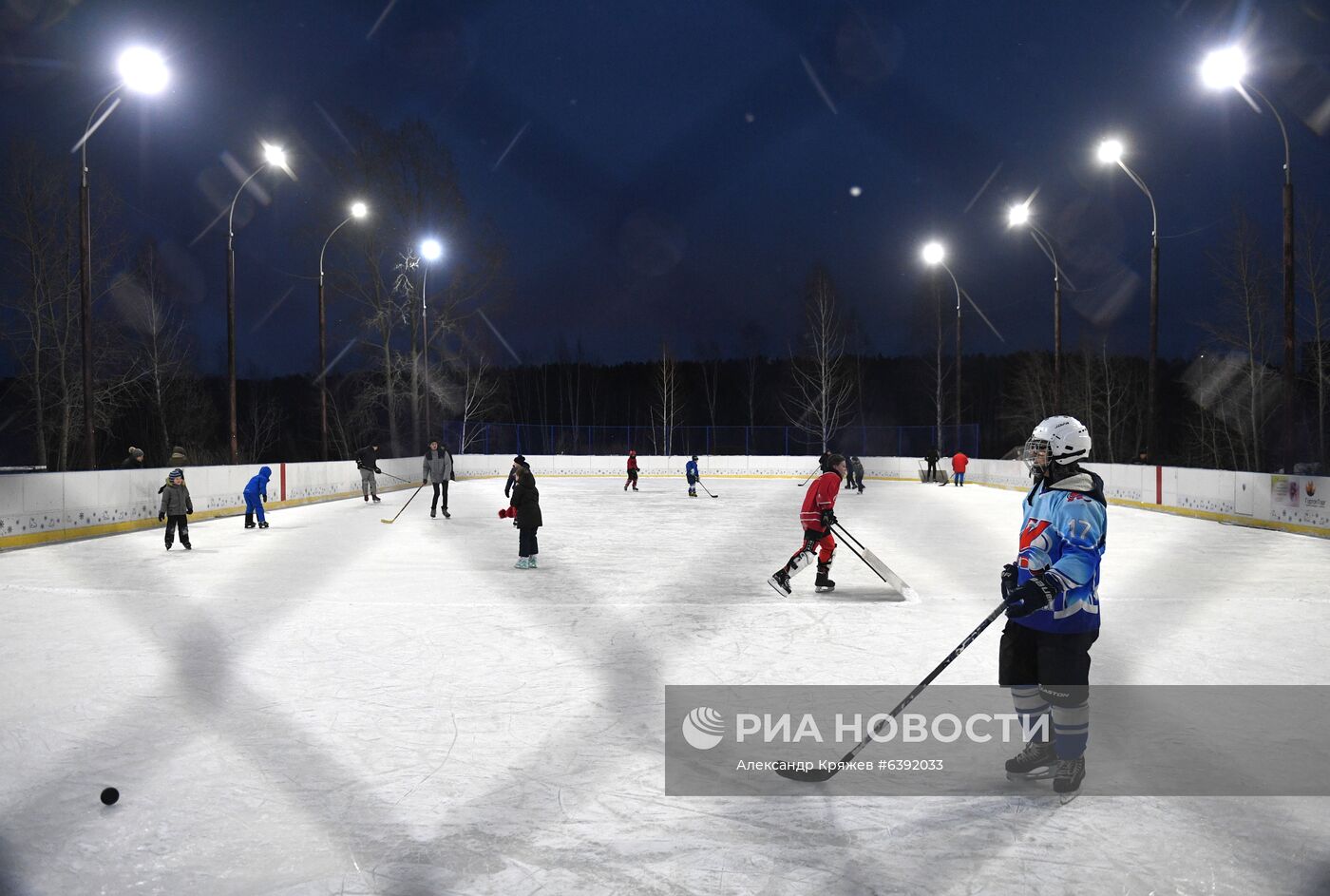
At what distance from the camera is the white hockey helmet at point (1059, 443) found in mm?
4191

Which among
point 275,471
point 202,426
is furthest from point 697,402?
point 275,471

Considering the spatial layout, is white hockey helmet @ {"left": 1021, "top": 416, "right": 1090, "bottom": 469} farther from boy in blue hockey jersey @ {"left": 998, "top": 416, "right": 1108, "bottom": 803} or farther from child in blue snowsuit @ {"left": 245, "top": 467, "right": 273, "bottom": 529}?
child in blue snowsuit @ {"left": 245, "top": 467, "right": 273, "bottom": 529}

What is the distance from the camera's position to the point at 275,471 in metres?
24.3

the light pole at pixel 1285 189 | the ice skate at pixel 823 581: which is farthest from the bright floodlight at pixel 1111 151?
the ice skate at pixel 823 581

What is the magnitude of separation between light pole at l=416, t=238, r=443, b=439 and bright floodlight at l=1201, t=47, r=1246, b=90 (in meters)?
25.9

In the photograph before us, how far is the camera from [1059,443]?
4227mm

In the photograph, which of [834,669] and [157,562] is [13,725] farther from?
[157,562]

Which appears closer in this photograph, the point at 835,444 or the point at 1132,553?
the point at 1132,553

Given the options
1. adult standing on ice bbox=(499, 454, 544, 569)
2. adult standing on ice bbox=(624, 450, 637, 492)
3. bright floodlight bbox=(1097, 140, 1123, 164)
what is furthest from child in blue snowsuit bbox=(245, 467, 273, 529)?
bright floodlight bbox=(1097, 140, 1123, 164)

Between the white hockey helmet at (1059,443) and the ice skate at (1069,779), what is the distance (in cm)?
134

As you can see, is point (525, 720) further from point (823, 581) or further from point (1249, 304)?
point (1249, 304)

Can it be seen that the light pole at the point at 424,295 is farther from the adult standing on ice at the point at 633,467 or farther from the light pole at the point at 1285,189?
the light pole at the point at 1285,189

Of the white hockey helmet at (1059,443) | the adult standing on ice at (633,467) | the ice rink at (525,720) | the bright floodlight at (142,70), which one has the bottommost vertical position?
the ice rink at (525,720)

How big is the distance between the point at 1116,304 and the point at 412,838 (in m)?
68.0
